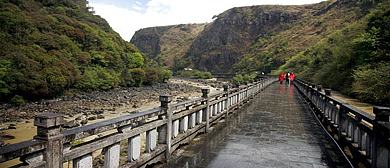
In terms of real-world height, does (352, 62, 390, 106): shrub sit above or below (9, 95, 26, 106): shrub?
above

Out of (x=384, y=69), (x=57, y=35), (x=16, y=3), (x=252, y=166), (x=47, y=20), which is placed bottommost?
(x=252, y=166)

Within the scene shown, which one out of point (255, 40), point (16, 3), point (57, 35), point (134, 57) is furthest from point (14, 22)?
point (255, 40)

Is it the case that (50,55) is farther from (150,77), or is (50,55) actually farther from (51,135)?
(51,135)

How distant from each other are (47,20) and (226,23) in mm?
99690

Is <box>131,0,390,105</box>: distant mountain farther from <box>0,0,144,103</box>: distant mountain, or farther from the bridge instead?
<box>0,0,144,103</box>: distant mountain

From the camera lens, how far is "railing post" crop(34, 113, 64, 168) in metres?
2.25

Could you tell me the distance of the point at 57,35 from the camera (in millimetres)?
39938

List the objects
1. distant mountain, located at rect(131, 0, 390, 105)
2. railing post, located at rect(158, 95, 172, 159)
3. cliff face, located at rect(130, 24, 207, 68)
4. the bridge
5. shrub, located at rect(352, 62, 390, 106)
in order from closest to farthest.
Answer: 1. the bridge
2. railing post, located at rect(158, 95, 172, 159)
3. shrub, located at rect(352, 62, 390, 106)
4. distant mountain, located at rect(131, 0, 390, 105)
5. cliff face, located at rect(130, 24, 207, 68)

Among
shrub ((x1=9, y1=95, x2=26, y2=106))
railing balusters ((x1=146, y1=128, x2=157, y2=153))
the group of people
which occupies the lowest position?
shrub ((x1=9, y1=95, x2=26, y2=106))

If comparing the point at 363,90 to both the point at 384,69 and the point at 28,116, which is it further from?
the point at 28,116

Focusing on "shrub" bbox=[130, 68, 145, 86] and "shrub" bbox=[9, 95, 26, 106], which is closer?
"shrub" bbox=[9, 95, 26, 106]

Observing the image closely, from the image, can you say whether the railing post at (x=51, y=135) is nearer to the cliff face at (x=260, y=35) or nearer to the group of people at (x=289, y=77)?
the group of people at (x=289, y=77)

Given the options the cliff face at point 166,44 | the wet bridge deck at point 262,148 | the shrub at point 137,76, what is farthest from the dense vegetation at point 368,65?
the cliff face at point 166,44

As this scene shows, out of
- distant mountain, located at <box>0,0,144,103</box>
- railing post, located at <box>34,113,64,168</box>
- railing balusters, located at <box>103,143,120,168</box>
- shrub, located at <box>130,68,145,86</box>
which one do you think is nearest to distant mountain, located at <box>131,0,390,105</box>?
shrub, located at <box>130,68,145,86</box>
